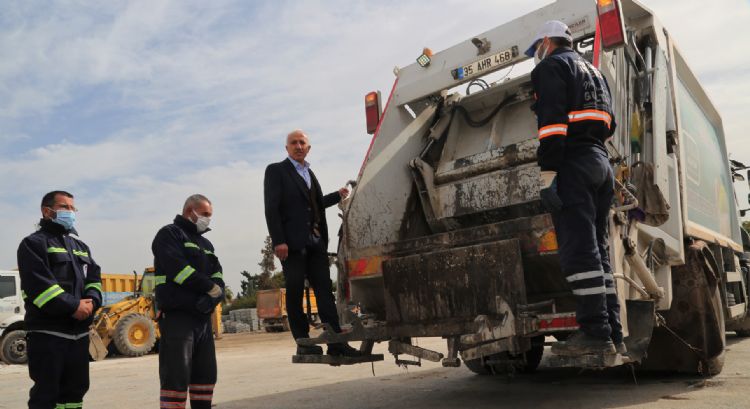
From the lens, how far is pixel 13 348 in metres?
12.8

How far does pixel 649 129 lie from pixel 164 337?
11.1 ft

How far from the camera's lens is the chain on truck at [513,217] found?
149 inches

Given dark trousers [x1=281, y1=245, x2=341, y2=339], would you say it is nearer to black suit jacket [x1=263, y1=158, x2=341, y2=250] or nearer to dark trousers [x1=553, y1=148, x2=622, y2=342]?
black suit jacket [x1=263, y1=158, x2=341, y2=250]

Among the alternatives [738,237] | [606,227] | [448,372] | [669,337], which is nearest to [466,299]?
[606,227]

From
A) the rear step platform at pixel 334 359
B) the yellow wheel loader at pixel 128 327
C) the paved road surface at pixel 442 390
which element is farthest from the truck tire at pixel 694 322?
the yellow wheel loader at pixel 128 327

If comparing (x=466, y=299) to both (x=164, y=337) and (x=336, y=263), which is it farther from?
(x=164, y=337)

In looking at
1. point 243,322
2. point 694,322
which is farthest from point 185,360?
point 243,322

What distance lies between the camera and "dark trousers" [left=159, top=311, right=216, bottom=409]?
3680 mm

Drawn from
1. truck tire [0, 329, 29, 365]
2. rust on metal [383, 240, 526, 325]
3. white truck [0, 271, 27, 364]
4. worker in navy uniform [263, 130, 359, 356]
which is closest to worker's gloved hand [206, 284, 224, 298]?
worker in navy uniform [263, 130, 359, 356]

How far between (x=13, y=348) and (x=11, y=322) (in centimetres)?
59

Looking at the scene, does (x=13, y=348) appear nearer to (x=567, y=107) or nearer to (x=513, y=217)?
(x=513, y=217)

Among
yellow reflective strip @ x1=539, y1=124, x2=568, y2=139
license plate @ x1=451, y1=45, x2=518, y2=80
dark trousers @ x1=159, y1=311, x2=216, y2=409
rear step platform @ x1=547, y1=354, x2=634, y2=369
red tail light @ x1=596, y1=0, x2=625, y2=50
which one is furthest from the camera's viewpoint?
license plate @ x1=451, y1=45, x2=518, y2=80

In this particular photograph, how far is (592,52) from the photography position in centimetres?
425

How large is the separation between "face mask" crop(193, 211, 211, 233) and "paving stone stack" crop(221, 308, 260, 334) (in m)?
22.1
